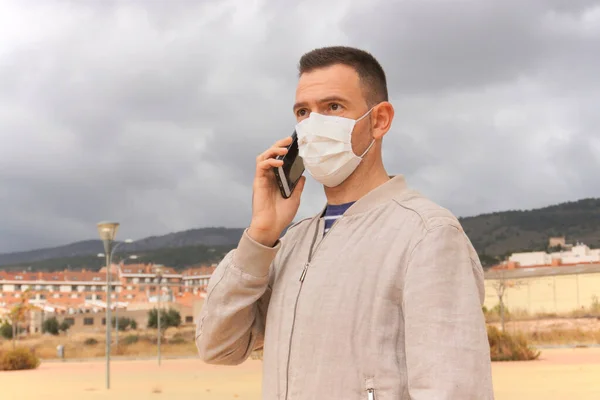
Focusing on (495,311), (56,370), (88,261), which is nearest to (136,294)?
(88,261)

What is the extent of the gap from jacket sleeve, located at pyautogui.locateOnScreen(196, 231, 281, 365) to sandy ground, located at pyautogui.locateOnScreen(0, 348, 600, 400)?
14723 millimetres

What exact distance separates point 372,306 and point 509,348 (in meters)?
29.7

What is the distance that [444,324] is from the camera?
2045 millimetres

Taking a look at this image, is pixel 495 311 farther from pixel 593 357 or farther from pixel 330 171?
pixel 330 171

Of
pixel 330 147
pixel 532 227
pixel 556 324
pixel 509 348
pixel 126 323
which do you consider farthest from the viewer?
pixel 532 227

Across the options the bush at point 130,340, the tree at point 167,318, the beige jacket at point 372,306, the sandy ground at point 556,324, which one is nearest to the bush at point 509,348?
the sandy ground at point 556,324

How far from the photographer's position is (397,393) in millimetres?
2105

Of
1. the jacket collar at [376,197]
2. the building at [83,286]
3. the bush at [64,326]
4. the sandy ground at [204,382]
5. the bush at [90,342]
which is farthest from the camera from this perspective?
the building at [83,286]

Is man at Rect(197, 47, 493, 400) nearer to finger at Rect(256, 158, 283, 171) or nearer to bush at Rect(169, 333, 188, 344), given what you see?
finger at Rect(256, 158, 283, 171)

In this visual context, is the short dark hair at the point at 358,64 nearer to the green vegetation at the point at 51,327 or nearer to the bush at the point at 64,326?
the green vegetation at the point at 51,327

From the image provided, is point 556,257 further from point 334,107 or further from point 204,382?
point 334,107

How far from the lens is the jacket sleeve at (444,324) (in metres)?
2.00

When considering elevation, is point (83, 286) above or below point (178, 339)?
above

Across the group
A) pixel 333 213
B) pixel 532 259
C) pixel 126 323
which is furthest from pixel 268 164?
pixel 532 259
